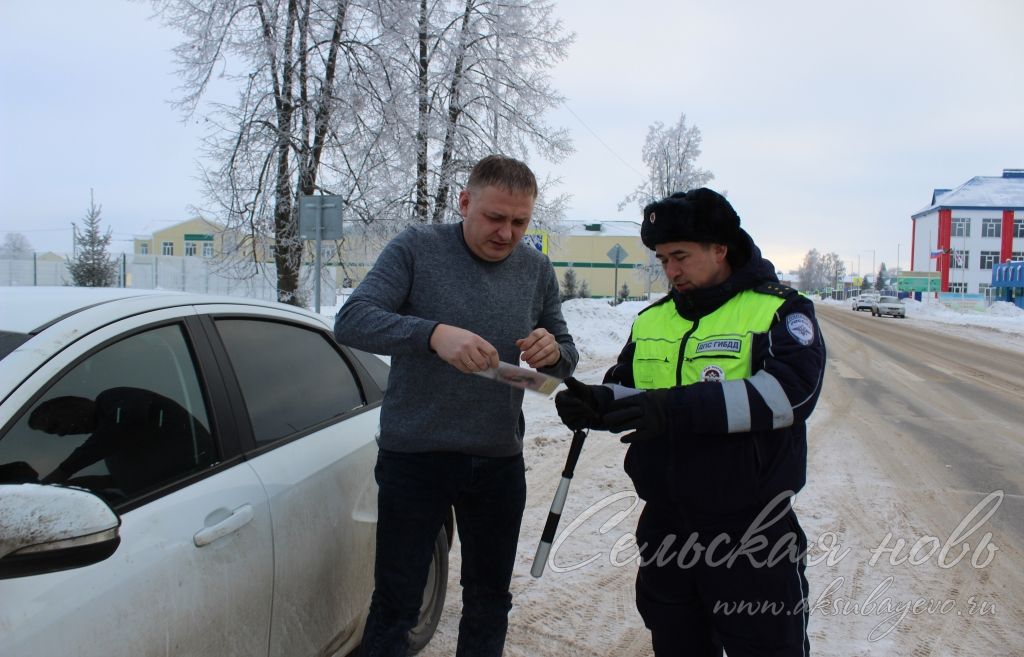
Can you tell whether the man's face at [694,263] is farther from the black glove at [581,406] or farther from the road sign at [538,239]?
the road sign at [538,239]

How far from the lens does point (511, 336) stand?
2287 millimetres

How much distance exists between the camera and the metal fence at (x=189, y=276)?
1348 centimetres

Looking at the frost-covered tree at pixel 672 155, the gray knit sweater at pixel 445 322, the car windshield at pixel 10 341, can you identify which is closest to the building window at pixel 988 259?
the frost-covered tree at pixel 672 155

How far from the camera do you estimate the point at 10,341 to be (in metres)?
1.63

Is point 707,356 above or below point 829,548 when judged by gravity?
above

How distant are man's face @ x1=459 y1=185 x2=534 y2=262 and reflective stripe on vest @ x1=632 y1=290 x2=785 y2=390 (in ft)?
1.75

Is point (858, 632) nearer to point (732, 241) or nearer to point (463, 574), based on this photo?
point (463, 574)

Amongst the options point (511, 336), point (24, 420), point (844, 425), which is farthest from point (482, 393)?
point (844, 425)

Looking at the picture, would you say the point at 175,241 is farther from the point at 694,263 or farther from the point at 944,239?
the point at 944,239

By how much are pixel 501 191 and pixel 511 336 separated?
467 mm

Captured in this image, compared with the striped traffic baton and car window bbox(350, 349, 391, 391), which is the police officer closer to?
the striped traffic baton

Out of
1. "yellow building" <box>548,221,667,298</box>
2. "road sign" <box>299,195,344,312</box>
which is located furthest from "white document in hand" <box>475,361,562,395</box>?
"yellow building" <box>548,221,667,298</box>

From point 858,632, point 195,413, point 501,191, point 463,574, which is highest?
point 501,191

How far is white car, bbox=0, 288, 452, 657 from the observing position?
4.32 feet
